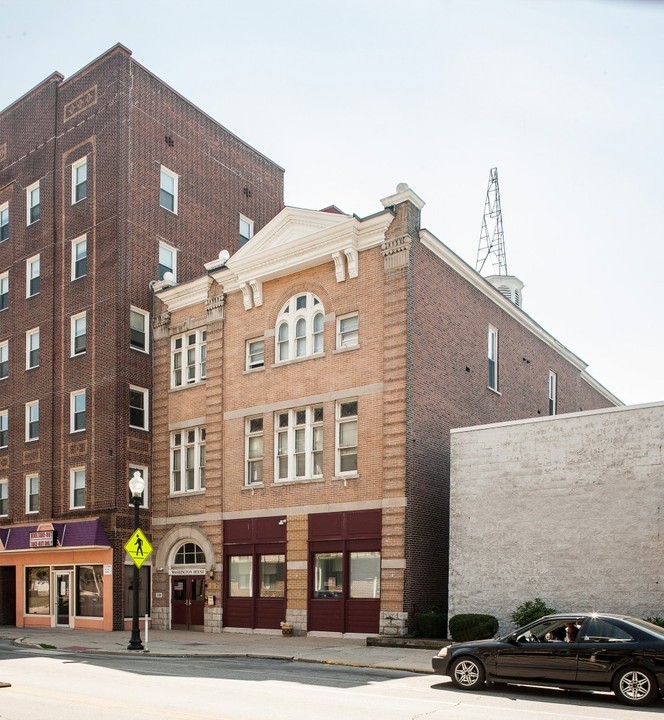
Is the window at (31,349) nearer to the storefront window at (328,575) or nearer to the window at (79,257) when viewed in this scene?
the window at (79,257)

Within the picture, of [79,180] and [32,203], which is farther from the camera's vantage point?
[32,203]

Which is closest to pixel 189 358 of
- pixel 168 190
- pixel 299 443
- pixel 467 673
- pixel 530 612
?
pixel 299 443

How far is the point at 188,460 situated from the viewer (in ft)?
110

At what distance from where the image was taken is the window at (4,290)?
40.7 metres

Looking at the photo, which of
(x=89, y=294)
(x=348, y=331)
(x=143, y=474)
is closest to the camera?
(x=348, y=331)

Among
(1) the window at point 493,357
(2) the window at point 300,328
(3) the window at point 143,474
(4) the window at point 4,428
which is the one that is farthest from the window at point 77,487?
(1) the window at point 493,357

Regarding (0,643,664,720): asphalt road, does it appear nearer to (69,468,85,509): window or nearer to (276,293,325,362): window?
(276,293,325,362): window

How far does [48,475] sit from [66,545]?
3.60 metres

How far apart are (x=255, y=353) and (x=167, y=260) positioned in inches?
310

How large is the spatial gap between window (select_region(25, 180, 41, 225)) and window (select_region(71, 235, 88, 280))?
3.76 meters

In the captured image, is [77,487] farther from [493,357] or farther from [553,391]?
[553,391]

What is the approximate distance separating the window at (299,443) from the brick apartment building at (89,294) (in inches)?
274

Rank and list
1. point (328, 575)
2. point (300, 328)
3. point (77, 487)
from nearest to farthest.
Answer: point (328, 575)
point (300, 328)
point (77, 487)

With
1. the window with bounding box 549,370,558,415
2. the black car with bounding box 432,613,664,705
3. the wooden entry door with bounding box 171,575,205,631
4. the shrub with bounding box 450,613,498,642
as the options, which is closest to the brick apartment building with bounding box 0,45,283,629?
the wooden entry door with bounding box 171,575,205,631
